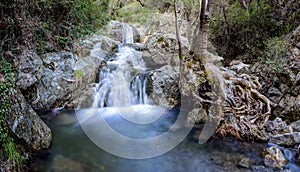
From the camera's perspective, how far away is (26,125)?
4109mm

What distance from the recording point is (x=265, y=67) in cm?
748

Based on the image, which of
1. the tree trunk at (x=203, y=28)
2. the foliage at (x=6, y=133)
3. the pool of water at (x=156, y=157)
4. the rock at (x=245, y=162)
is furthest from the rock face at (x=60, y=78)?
the rock at (x=245, y=162)

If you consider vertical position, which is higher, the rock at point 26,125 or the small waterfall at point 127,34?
the small waterfall at point 127,34

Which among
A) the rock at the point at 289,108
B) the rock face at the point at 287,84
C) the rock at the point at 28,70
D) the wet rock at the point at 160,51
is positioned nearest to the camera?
the rock at the point at 289,108

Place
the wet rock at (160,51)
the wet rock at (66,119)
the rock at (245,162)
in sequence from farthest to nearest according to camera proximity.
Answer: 1. the wet rock at (160,51)
2. the wet rock at (66,119)
3. the rock at (245,162)

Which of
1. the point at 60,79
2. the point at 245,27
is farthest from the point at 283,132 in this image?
the point at 60,79

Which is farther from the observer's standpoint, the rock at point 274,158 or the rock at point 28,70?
the rock at point 28,70

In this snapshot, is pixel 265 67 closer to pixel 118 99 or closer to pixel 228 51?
pixel 228 51

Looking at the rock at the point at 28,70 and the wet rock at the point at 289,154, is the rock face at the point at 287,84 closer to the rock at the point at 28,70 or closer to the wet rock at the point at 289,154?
the wet rock at the point at 289,154

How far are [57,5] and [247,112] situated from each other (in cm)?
750

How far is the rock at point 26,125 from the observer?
12.6 feet

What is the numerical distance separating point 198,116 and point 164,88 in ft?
6.43

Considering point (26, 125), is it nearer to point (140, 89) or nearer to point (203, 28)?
point (140, 89)

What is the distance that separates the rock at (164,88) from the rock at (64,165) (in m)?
3.87
